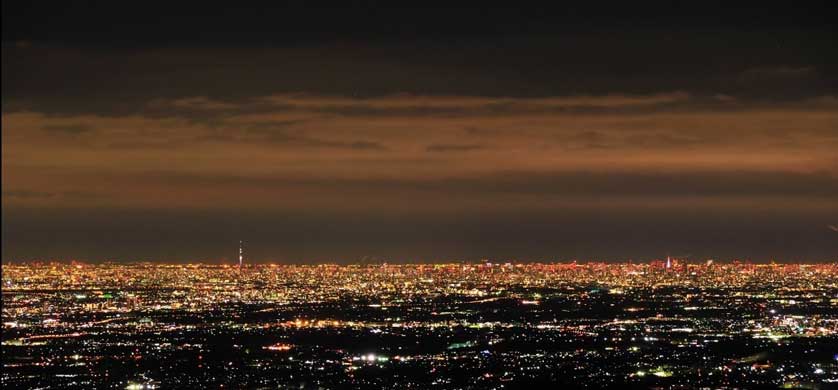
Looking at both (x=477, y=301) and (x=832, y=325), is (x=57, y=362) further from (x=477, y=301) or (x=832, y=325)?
(x=477, y=301)

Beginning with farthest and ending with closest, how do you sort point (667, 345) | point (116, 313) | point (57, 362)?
point (116, 313), point (667, 345), point (57, 362)

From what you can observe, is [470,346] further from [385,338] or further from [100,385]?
[100,385]

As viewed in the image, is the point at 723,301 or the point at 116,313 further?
the point at 723,301

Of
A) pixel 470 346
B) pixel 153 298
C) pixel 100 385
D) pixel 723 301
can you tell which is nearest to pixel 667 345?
pixel 470 346

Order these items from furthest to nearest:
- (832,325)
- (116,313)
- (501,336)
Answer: (116,313) < (832,325) < (501,336)

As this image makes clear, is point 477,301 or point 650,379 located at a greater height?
point 477,301

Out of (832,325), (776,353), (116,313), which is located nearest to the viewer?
(776,353)

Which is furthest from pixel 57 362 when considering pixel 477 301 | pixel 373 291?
pixel 373 291

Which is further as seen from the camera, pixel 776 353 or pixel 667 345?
pixel 667 345

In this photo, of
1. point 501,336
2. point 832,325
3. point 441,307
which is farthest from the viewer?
point 441,307
